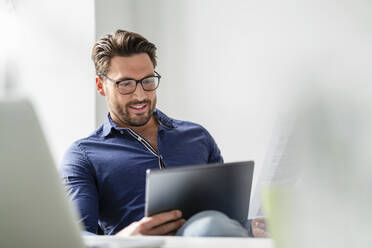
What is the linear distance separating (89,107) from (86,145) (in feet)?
3.23

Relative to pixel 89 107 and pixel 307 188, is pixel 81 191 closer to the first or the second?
pixel 89 107

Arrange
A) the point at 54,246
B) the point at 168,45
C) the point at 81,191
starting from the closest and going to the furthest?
the point at 54,246, the point at 81,191, the point at 168,45

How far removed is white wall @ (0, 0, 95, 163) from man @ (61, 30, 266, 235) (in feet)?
2.49

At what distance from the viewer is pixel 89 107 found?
3.06 meters

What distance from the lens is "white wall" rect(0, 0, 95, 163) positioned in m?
3.05

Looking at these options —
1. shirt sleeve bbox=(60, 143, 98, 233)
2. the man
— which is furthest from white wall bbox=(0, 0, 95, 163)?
shirt sleeve bbox=(60, 143, 98, 233)

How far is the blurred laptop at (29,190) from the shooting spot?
493mm

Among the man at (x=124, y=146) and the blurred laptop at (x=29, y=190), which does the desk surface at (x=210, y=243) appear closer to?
the blurred laptop at (x=29, y=190)

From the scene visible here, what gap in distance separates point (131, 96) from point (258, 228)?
0.81 metres

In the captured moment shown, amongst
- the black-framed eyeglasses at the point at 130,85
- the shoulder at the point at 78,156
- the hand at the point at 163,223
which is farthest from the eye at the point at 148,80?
the hand at the point at 163,223

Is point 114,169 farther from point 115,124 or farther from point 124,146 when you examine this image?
point 115,124

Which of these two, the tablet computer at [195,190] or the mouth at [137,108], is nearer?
the tablet computer at [195,190]

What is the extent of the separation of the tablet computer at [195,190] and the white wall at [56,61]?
185 cm

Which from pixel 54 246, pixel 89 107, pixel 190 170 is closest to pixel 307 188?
pixel 54 246
